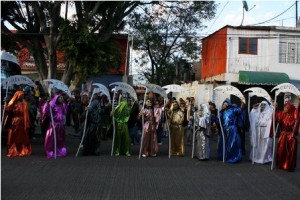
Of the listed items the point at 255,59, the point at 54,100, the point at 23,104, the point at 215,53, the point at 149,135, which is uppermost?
the point at 215,53

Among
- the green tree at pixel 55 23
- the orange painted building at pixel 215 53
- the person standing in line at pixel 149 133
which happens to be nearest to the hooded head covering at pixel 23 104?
the person standing in line at pixel 149 133

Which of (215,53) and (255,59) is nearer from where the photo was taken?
(255,59)

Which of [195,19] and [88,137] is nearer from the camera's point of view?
[88,137]

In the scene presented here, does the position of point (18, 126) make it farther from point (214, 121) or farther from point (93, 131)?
point (214, 121)

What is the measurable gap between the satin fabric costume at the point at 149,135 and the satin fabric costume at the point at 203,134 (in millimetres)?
1283

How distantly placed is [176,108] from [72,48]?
10.9 metres

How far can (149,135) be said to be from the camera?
15.3 m

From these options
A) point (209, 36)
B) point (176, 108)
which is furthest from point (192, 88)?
point (176, 108)

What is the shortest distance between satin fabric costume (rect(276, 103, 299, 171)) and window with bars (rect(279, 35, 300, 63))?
1949cm

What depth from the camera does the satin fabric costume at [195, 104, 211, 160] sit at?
14.3m

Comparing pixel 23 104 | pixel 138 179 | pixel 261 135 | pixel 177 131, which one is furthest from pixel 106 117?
pixel 138 179

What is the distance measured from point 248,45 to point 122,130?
18216 mm

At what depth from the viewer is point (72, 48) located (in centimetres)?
2531

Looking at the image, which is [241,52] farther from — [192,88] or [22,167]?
[22,167]
